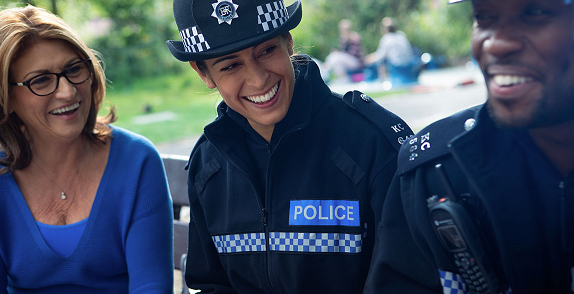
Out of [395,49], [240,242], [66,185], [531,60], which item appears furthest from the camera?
[395,49]

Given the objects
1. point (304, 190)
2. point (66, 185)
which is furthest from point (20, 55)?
point (304, 190)

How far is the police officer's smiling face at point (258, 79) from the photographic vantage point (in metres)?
2.04

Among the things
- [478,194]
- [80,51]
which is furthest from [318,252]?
[80,51]

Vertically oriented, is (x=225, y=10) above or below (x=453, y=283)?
above

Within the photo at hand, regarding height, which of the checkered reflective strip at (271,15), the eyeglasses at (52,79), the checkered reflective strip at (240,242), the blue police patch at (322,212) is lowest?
the checkered reflective strip at (240,242)

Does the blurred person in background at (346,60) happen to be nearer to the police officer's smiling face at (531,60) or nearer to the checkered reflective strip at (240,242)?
the checkered reflective strip at (240,242)

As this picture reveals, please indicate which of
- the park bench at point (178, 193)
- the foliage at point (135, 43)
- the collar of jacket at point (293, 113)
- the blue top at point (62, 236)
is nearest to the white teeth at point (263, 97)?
the collar of jacket at point (293, 113)

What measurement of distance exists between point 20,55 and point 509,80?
6.40 ft

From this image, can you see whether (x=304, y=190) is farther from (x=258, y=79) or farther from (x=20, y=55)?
(x=20, y=55)

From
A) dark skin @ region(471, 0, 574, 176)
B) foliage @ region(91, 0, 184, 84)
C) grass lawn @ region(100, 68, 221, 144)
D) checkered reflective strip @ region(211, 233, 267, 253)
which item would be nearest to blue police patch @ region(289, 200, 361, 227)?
checkered reflective strip @ region(211, 233, 267, 253)

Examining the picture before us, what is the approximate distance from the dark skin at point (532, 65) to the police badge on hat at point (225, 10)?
94 centimetres

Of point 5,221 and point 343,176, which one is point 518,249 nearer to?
point 343,176

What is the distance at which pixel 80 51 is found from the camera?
2.51 m

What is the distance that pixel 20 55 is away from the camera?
2.36 m
